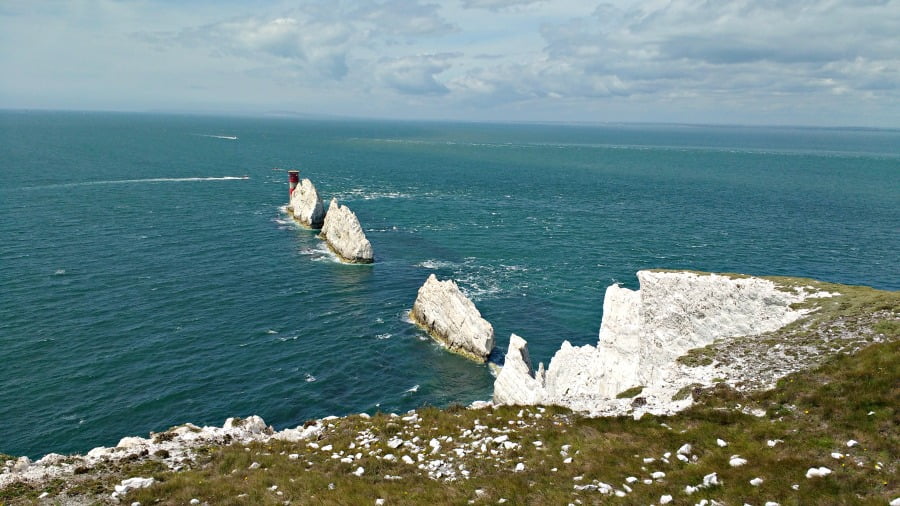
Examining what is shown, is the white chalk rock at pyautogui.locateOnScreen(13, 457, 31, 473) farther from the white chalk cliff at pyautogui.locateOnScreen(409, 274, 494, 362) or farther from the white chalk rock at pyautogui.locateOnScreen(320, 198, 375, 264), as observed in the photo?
the white chalk rock at pyautogui.locateOnScreen(320, 198, 375, 264)

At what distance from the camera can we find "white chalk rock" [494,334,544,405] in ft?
139

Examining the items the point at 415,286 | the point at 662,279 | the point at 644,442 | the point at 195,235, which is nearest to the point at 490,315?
the point at 415,286

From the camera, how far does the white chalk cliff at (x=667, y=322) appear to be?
3369 cm

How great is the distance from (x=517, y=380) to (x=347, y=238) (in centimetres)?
5002

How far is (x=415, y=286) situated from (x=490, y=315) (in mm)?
14748

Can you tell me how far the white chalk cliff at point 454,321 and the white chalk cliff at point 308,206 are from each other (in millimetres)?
51108

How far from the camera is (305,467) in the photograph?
22.5m

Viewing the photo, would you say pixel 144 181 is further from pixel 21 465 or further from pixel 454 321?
pixel 21 465

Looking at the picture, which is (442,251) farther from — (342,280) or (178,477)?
(178,477)

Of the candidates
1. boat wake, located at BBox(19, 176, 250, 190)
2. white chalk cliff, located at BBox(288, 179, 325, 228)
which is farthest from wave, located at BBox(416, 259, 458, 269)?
boat wake, located at BBox(19, 176, 250, 190)

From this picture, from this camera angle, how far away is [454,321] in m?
58.0

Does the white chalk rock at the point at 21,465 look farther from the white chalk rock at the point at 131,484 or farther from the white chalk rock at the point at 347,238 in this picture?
the white chalk rock at the point at 347,238

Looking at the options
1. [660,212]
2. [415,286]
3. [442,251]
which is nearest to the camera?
[415,286]

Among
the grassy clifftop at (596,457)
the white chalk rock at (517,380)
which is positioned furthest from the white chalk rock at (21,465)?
the white chalk rock at (517,380)
